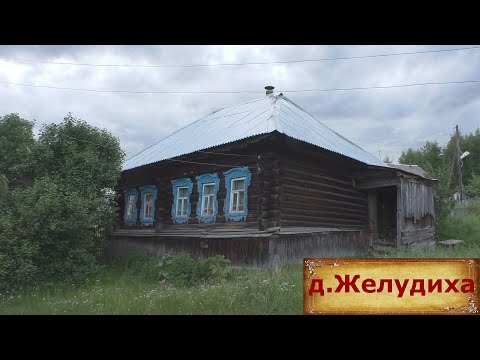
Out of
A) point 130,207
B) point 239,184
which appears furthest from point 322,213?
point 130,207

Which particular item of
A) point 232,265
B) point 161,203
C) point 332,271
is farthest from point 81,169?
point 332,271

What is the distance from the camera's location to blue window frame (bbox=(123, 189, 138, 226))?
16500mm

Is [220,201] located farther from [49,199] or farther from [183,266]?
[49,199]

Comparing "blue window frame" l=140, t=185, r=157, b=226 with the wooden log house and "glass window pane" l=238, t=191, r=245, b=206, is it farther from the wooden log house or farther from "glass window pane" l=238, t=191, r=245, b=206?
"glass window pane" l=238, t=191, r=245, b=206

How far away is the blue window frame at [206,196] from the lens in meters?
12.3

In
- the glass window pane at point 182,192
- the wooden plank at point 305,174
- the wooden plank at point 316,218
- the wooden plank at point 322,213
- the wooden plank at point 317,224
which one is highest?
the wooden plank at point 305,174

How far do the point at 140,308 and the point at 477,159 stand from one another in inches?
1171

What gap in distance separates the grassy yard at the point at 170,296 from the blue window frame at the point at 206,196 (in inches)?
98.2

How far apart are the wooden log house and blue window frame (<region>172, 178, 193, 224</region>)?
34 millimetres

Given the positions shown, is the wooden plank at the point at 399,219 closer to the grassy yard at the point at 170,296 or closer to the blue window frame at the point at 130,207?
the grassy yard at the point at 170,296

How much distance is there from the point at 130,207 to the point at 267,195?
811 cm

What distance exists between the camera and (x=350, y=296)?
5098 mm

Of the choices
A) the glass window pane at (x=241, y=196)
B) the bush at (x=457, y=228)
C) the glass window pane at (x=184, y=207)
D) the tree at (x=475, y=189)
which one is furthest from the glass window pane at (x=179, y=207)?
the tree at (x=475, y=189)

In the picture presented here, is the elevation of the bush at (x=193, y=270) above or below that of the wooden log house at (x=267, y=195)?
below
